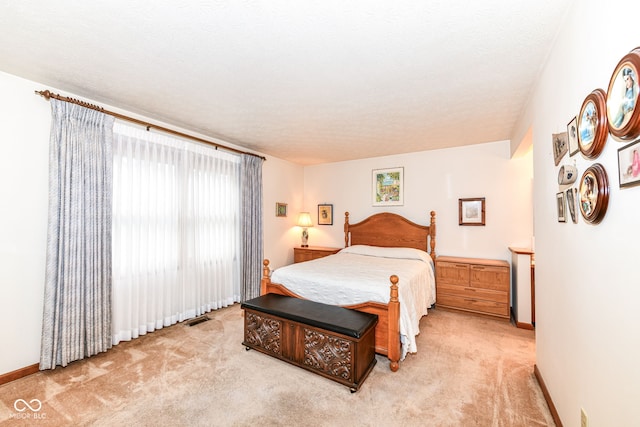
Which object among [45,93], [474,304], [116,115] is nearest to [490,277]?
[474,304]

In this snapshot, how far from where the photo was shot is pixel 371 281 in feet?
8.98

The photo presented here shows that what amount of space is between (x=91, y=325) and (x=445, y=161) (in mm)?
5027

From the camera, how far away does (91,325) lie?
2.55m

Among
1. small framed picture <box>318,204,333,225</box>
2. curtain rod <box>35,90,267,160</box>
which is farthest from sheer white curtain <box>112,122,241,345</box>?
small framed picture <box>318,204,333,225</box>

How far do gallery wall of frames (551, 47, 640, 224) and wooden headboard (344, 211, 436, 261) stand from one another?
110 inches

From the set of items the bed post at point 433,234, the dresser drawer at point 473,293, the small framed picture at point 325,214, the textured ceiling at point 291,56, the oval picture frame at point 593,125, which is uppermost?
the textured ceiling at point 291,56

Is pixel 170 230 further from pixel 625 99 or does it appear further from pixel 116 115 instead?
pixel 625 99

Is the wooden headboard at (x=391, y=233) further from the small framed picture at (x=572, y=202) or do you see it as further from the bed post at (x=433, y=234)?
the small framed picture at (x=572, y=202)

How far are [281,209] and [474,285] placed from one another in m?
3.44

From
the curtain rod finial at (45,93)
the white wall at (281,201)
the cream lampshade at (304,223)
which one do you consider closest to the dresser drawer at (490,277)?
the cream lampshade at (304,223)

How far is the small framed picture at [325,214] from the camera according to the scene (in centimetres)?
551

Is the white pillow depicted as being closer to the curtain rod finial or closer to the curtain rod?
the curtain rod

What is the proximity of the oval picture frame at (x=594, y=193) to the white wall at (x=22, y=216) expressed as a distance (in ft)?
12.7

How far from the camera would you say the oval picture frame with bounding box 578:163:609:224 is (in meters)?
1.13
